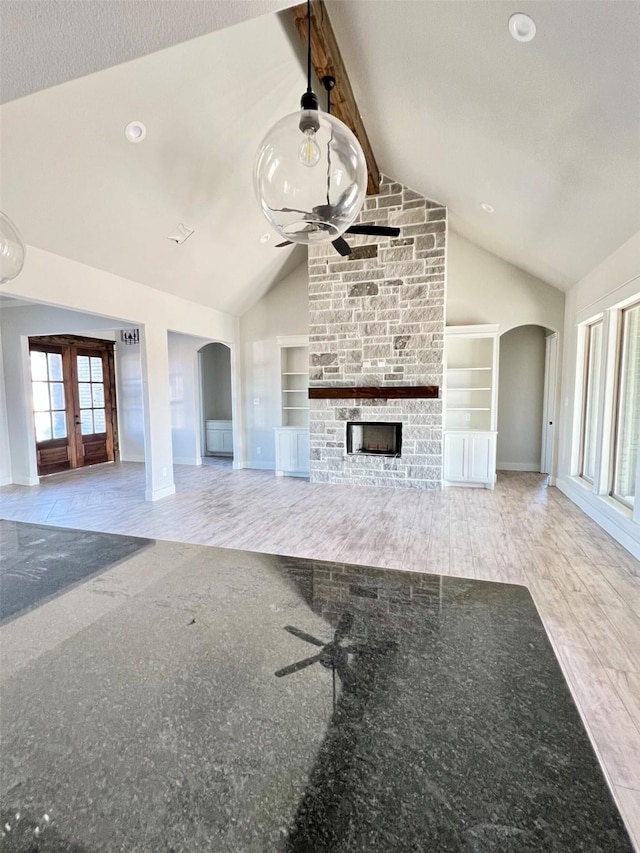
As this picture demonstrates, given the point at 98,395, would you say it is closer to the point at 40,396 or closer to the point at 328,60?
the point at 40,396

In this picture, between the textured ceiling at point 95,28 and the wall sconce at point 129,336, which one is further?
the wall sconce at point 129,336

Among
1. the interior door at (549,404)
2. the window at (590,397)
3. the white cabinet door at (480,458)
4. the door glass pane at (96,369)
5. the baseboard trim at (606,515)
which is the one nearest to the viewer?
the baseboard trim at (606,515)

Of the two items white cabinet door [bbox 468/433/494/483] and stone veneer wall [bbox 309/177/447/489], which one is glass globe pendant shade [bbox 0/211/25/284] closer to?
stone veneer wall [bbox 309/177/447/489]

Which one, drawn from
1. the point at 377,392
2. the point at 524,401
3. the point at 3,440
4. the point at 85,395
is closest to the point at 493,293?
the point at 524,401

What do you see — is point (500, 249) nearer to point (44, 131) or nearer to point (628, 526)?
point (628, 526)

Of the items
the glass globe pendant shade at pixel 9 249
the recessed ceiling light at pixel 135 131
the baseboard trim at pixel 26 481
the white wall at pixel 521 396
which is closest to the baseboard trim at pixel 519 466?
the white wall at pixel 521 396

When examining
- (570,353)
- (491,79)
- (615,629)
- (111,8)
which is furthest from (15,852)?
(570,353)

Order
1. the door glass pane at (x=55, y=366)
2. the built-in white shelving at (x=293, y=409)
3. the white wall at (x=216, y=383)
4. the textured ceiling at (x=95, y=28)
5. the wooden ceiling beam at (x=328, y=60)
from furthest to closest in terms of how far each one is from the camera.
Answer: the white wall at (x=216, y=383) < the door glass pane at (x=55, y=366) < the built-in white shelving at (x=293, y=409) < the wooden ceiling beam at (x=328, y=60) < the textured ceiling at (x=95, y=28)

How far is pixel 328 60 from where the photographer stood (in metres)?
3.37

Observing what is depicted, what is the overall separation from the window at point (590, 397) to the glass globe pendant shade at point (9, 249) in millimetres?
5743

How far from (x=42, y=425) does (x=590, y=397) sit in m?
8.42

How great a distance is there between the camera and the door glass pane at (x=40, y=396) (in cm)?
697

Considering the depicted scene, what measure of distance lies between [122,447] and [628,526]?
27.8ft

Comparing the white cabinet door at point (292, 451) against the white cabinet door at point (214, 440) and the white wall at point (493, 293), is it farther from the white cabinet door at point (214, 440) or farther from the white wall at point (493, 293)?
the white wall at point (493, 293)
